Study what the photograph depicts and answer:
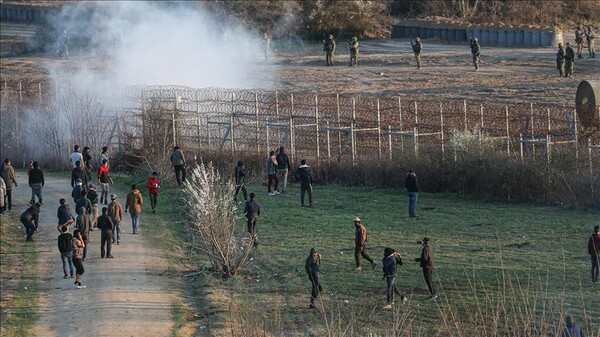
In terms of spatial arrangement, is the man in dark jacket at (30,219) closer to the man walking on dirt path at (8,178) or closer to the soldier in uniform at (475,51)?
the man walking on dirt path at (8,178)

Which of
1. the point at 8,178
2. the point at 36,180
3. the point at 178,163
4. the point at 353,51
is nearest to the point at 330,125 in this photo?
the point at 178,163

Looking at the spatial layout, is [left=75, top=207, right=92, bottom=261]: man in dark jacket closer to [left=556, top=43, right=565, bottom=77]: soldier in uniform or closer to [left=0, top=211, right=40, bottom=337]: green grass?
[left=0, top=211, right=40, bottom=337]: green grass

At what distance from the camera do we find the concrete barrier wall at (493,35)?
5672 cm

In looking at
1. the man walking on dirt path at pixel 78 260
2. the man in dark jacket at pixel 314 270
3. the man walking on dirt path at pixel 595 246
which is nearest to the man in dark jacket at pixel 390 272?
the man in dark jacket at pixel 314 270

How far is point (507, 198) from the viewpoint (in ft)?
103

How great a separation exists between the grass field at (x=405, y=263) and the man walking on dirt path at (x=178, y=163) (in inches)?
33.7

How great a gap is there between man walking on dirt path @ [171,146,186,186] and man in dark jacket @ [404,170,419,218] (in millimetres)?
7436

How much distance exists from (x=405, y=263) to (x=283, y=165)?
29.1 ft

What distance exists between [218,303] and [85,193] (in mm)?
6950

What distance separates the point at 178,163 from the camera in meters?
34.4

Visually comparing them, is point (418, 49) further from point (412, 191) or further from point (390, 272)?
point (390, 272)

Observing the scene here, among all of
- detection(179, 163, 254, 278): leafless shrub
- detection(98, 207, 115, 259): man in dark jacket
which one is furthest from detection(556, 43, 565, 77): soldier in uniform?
detection(98, 207, 115, 259): man in dark jacket

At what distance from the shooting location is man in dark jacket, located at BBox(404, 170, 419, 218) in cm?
2855

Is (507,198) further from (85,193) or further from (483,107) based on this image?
(85,193)
